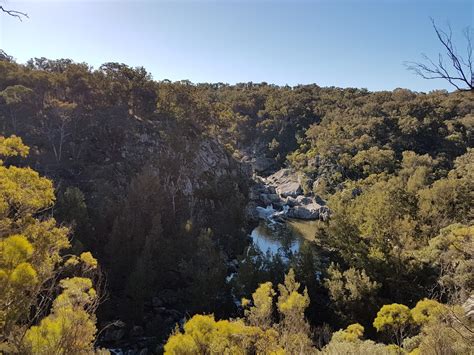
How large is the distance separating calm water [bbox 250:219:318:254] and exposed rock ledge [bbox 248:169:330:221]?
186cm

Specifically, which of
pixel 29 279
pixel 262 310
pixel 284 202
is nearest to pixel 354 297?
pixel 262 310

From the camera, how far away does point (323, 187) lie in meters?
60.1

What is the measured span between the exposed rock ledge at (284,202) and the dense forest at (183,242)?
6.31 m

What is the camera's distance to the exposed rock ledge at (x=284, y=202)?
55156 mm

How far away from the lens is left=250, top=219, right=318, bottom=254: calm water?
45094mm

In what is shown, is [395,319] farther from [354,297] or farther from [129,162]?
[129,162]

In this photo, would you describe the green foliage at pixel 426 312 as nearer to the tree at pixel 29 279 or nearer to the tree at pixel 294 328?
the tree at pixel 294 328

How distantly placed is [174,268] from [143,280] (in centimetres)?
489

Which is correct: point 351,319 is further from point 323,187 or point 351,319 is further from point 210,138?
point 323,187

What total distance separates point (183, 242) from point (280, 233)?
20.2 m

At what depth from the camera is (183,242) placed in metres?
29.6

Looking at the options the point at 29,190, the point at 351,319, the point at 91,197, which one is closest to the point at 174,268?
the point at 91,197

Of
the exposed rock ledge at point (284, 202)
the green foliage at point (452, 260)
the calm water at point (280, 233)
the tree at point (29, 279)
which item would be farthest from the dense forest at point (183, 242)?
the exposed rock ledge at point (284, 202)

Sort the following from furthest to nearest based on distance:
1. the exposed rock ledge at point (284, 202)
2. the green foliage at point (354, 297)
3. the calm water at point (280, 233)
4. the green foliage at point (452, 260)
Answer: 1. the exposed rock ledge at point (284, 202)
2. the calm water at point (280, 233)
3. the green foliage at point (354, 297)
4. the green foliage at point (452, 260)
